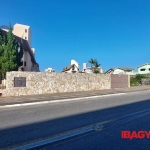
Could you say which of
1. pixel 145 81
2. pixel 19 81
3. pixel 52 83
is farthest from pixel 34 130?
pixel 145 81

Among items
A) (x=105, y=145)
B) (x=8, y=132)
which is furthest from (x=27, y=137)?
(x=105, y=145)

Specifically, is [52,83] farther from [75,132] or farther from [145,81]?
[145,81]

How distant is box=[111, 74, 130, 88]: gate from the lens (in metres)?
23.6

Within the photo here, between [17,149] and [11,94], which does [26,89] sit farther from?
[17,149]

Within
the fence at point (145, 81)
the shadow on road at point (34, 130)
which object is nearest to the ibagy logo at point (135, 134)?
the shadow on road at point (34, 130)

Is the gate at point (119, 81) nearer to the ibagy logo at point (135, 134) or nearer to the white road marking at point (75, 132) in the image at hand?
the white road marking at point (75, 132)

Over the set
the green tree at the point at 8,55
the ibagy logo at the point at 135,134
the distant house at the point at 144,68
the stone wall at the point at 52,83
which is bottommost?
the ibagy logo at the point at 135,134

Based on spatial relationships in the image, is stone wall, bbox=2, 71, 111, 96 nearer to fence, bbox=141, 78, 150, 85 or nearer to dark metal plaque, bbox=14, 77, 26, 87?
dark metal plaque, bbox=14, 77, 26, 87

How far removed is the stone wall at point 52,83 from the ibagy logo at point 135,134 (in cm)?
1149

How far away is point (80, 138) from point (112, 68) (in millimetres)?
62131

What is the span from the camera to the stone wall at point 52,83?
45.6 ft

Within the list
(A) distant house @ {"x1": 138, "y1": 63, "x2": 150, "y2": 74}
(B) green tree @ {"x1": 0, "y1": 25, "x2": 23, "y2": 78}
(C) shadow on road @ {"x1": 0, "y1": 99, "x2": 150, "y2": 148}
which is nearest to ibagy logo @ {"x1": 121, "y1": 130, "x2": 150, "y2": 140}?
(C) shadow on road @ {"x1": 0, "y1": 99, "x2": 150, "y2": 148}

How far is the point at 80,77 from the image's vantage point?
18922 mm

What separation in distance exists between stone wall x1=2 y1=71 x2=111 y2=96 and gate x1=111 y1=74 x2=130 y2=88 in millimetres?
2695
